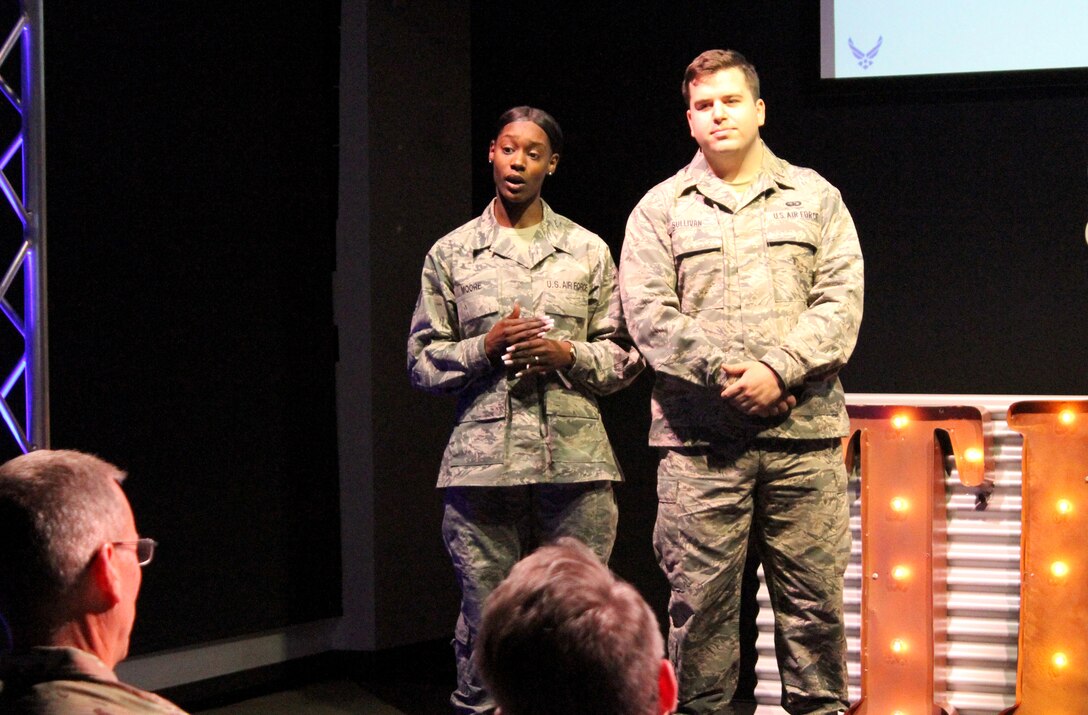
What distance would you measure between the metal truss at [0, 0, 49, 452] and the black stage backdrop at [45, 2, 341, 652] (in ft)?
1.17

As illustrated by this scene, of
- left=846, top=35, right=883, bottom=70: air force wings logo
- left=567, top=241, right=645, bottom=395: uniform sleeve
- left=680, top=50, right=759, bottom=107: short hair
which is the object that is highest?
left=846, top=35, right=883, bottom=70: air force wings logo

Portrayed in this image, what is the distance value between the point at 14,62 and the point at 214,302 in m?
0.92

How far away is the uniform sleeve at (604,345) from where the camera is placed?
335 centimetres

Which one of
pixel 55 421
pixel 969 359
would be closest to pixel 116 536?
pixel 55 421

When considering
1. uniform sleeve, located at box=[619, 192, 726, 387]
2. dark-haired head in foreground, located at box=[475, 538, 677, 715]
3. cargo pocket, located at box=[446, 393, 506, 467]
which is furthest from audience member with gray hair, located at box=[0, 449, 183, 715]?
cargo pocket, located at box=[446, 393, 506, 467]

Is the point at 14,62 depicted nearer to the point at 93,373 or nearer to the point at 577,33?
the point at 93,373

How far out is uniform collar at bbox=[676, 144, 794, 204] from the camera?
3.13 m

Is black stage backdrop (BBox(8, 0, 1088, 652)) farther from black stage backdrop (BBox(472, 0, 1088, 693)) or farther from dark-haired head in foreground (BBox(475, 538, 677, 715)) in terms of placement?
dark-haired head in foreground (BBox(475, 538, 677, 715))

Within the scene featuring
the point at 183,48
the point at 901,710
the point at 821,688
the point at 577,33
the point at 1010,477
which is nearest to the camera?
the point at 821,688

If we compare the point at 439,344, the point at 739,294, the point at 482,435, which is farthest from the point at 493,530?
the point at 739,294

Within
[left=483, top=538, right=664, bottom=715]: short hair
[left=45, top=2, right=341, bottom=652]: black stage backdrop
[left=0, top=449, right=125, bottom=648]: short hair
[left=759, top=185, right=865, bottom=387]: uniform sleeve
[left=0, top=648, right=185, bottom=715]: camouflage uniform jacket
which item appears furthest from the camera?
[left=45, top=2, right=341, bottom=652]: black stage backdrop

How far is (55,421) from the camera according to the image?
3.61 m

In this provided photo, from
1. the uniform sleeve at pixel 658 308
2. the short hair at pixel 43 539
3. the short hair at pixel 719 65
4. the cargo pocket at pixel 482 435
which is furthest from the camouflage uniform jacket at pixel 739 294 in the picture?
the short hair at pixel 43 539

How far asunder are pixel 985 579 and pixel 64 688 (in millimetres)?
2785
